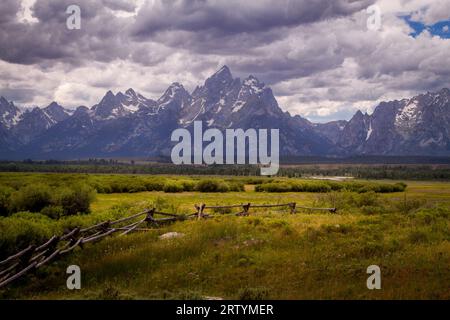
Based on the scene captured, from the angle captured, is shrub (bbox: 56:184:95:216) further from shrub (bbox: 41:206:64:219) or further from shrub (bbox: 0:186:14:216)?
shrub (bbox: 0:186:14:216)

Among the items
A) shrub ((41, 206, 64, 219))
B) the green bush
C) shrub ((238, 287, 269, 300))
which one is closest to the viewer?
shrub ((238, 287, 269, 300))

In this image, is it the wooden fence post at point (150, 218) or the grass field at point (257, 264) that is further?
the wooden fence post at point (150, 218)

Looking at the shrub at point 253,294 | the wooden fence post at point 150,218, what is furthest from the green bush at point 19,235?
the shrub at point 253,294

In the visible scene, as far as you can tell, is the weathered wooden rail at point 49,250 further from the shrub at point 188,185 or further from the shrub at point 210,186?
the shrub at point 188,185

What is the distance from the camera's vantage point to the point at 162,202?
134 ft

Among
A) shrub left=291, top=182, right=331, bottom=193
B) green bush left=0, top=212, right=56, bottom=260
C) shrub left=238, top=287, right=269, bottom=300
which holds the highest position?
green bush left=0, top=212, right=56, bottom=260

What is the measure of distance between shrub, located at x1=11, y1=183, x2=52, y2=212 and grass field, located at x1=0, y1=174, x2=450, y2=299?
8.26 m

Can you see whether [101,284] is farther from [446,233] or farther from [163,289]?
[446,233]

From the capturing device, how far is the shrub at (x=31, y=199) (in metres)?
35.8

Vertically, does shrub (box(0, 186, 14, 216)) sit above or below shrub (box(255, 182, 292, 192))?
above

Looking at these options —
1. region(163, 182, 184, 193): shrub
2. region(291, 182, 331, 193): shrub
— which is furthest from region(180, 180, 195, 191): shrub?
region(291, 182, 331, 193): shrub

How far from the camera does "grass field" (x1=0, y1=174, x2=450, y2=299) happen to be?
15.0 metres

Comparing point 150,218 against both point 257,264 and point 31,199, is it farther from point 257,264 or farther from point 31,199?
point 31,199

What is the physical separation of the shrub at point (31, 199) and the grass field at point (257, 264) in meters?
8.26
